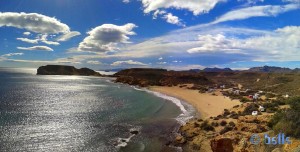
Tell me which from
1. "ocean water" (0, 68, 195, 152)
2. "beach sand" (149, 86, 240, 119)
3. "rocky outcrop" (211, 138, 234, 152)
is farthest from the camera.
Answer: "beach sand" (149, 86, 240, 119)

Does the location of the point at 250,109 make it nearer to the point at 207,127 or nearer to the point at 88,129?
the point at 207,127

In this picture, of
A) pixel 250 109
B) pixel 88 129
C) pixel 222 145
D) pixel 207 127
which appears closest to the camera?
pixel 222 145

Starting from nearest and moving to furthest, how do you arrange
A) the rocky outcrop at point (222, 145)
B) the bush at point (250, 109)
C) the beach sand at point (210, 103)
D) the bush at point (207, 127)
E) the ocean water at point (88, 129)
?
1. the rocky outcrop at point (222, 145)
2. the ocean water at point (88, 129)
3. the bush at point (207, 127)
4. the bush at point (250, 109)
5. the beach sand at point (210, 103)

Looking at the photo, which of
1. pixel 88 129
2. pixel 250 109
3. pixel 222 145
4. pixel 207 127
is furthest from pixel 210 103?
pixel 222 145

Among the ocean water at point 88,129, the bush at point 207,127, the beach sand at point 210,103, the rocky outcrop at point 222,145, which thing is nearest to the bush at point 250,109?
the beach sand at point 210,103

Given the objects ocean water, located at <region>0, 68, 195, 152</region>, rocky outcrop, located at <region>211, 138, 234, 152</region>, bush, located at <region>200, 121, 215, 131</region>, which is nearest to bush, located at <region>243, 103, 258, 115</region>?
bush, located at <region>200, 121, 215, 131</region>

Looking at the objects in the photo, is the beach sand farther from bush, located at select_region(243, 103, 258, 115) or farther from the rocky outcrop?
the rocky outcrop

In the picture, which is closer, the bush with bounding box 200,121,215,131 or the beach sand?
the bush with bounding box 200,121,215,131

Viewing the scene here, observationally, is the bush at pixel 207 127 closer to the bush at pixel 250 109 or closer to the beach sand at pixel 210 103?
the bush at pixel 250 109

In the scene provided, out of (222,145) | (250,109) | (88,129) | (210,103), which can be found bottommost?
Result: (88,129)

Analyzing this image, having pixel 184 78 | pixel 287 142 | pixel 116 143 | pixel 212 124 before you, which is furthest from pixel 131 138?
pixel 184 78

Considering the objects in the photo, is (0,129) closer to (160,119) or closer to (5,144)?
(5,144)
